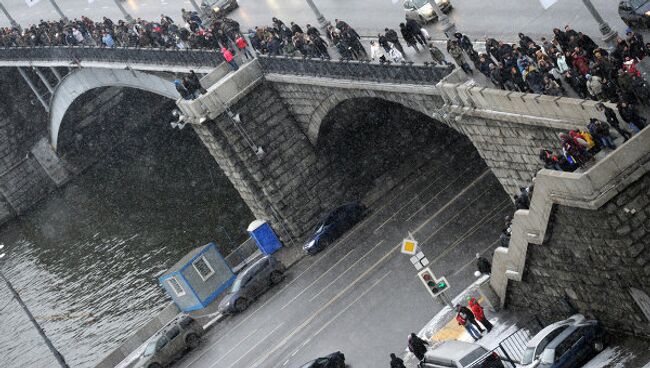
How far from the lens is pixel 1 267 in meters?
82.4

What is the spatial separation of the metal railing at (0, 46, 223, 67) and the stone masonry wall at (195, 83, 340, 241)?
2.93 m

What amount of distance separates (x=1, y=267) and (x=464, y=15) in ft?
146

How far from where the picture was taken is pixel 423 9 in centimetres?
5022

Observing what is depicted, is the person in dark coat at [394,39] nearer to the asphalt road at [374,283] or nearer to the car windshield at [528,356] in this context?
the asphalt road at [374,283]

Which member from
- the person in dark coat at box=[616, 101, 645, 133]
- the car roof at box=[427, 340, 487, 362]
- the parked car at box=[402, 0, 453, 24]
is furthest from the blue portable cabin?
→ the person in dark coat at box=[616, 101, 645, 133]

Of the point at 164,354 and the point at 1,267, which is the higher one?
the point at 1,267

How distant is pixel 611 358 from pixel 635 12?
36.3 feet

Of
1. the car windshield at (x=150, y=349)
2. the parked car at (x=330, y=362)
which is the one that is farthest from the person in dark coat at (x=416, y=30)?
the car windshield at (x=150, y=349)

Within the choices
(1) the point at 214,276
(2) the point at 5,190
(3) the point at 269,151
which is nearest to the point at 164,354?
(1) the point at 214,276

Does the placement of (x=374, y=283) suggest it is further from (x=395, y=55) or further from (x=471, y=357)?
(x=471, y=357)

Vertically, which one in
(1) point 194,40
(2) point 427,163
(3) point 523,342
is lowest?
(3) point 523,342

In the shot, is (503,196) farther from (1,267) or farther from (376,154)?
(1,267)

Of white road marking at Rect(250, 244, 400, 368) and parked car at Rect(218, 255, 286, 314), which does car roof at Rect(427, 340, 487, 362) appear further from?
parked car at Rect(218, 255, 286, 314)

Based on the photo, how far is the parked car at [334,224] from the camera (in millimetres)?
55969
